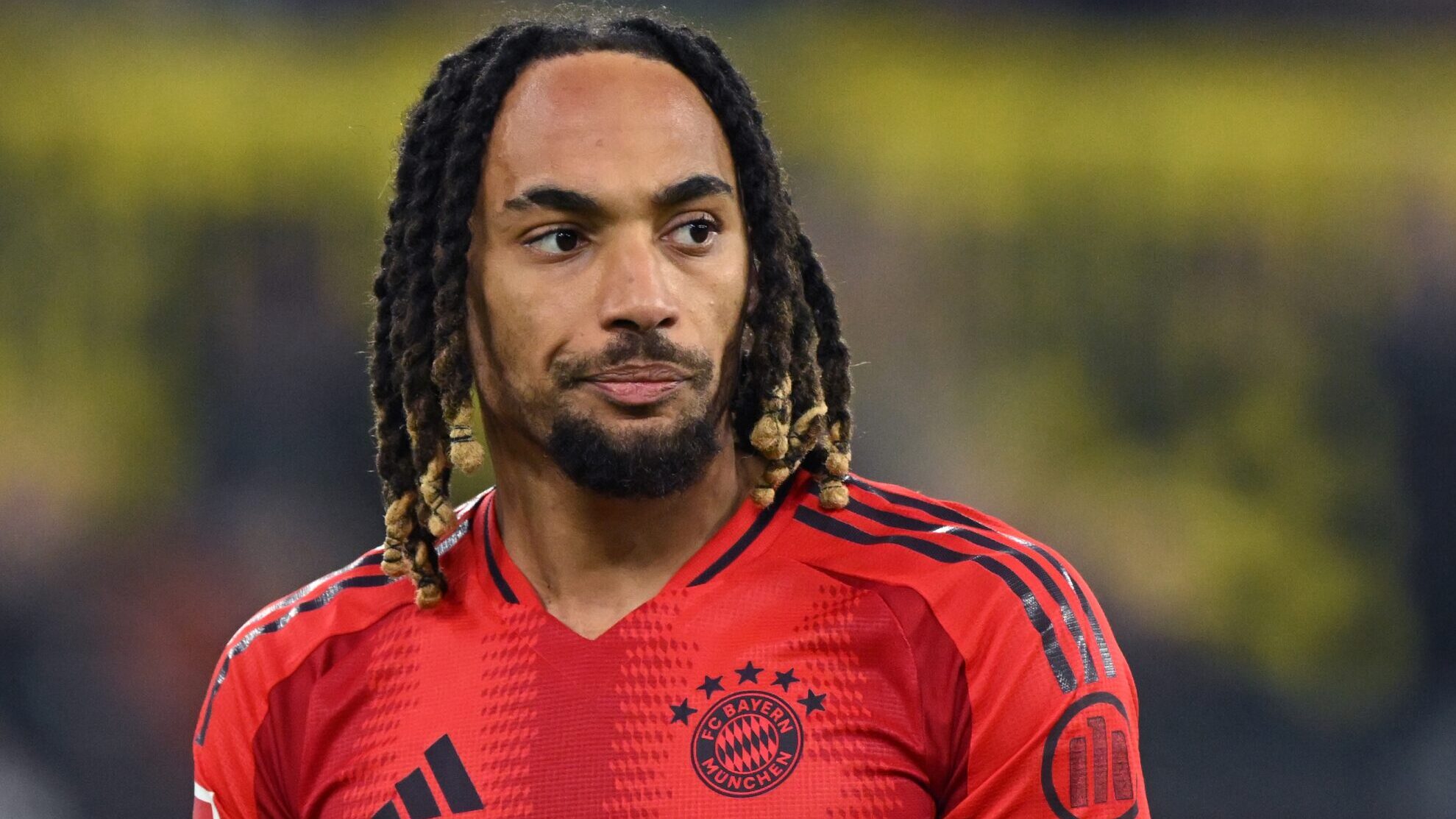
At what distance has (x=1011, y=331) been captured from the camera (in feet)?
17.1

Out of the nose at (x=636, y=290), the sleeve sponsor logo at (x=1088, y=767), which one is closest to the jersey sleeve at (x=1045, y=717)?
the sleeve sponsor logo at (x=1088, y=767)

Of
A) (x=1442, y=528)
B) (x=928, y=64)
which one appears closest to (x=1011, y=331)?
(x=928, y=64)

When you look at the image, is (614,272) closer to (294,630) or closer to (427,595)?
(427,595)

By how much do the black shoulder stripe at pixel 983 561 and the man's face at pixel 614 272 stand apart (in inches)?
8.1

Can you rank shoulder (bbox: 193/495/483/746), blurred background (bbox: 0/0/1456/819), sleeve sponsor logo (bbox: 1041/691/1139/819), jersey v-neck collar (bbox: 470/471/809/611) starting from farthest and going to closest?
blurred background (bbox: 0/0/1456/819)
shoulder (bbox: 193/495/483/746)
jersey v-neck collar (bbox: 470/471/809/611)
sleeve sponsor logo (bbox: 1041/691/1139/819)

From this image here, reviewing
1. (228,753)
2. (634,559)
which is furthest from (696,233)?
(228,753)

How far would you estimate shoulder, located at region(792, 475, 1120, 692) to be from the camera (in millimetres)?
2461

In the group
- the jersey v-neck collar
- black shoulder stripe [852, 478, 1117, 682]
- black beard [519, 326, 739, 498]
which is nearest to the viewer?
black shoulder stripe [852, 478, 1117, 682]

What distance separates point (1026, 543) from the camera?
264 centimetres

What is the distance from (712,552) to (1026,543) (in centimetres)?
48

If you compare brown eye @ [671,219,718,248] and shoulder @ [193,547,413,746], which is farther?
shoulder @ [193,547,413,746]

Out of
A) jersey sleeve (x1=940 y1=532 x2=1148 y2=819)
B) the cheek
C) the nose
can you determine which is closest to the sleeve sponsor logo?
jersey sleeve (x1=940 y1=532 x2=1148 y2=819)

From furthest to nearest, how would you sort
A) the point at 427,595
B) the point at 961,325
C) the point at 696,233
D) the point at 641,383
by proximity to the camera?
the point at 961,325
the point at 427,595
the point at 696,233
the point at 641,383

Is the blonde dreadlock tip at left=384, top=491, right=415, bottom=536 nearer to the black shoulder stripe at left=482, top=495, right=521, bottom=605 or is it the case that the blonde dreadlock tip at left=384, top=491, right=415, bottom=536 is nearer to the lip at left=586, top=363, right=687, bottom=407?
the black shoulder stripe at left=482, top=495, right=521, bottom=605
